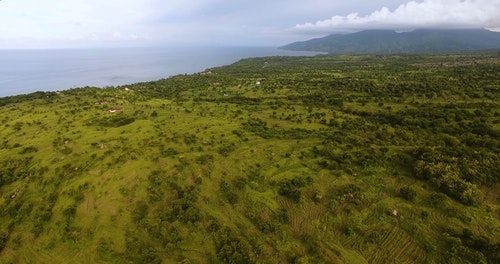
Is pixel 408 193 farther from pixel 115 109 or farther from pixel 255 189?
pixel 115 109

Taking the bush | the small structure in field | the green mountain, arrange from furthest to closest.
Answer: the small structure in field, the bush, the green mountain

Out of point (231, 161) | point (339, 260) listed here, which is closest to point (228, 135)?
point (231, 161)

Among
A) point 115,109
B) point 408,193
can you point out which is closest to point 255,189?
point 408,193

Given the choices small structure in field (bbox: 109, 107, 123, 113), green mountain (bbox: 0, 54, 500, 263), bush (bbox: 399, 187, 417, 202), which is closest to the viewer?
green mountain (bbox: 0, 54, 500, 263)

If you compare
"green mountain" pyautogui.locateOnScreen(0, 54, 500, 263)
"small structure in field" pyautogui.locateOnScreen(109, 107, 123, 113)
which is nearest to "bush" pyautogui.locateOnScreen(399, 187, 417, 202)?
"green mountain" pyautogui.locateOnScreen(0, 54, 500, 263)

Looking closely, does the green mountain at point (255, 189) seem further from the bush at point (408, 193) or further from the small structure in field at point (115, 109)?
the small structure in field at point (115, 109)

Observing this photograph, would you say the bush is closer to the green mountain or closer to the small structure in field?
the green mountain

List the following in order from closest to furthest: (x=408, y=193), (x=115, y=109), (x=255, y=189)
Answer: (x=408, y=193)
(x=255, y=189)
(x=115, y=109)

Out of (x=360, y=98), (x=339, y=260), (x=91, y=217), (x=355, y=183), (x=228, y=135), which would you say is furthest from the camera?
(x=360, y=98)

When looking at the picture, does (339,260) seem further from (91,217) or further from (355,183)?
(91,217)
